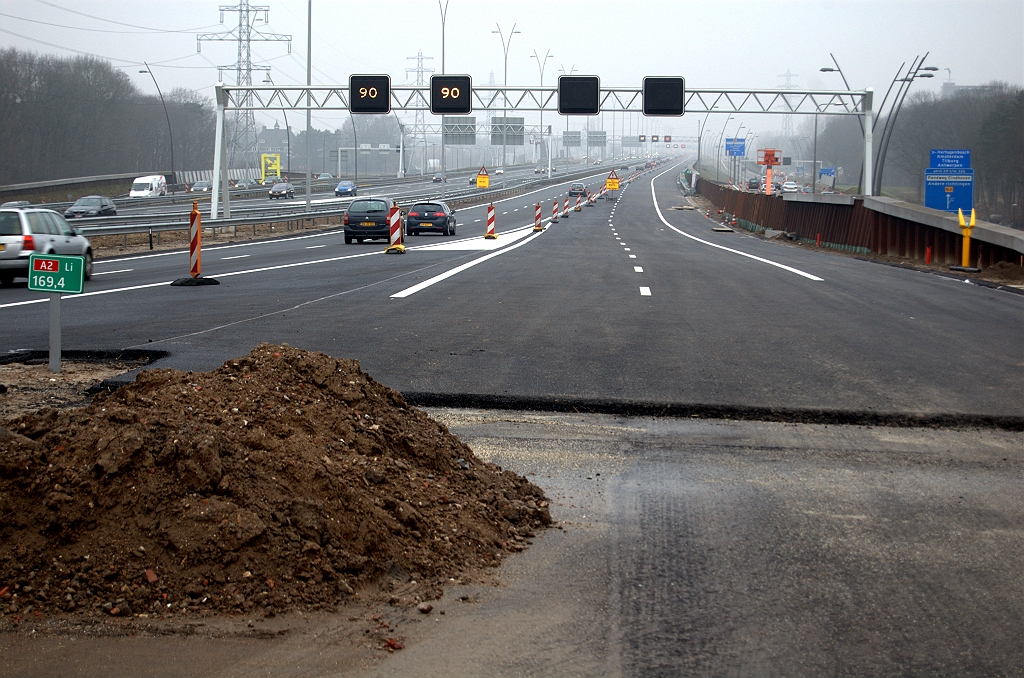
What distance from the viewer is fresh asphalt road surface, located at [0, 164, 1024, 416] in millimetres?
9680

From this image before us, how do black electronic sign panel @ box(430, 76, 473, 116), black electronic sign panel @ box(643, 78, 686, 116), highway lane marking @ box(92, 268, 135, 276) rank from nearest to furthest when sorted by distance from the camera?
1. highway lane marking @ box(92, 268, 135, 276)
2. black electronic sign panel @ box(643, 78, 686, 116)
3. black electronic sign panel @ box(430, 76, 473, 116)

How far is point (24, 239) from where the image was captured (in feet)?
69.3

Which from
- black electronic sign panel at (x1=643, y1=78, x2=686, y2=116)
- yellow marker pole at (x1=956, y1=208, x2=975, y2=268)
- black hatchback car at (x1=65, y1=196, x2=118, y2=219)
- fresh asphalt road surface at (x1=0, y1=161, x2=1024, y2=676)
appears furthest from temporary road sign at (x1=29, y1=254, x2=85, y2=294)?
black hatchback car at (x1=65, y1=196, x2=118, y2=219)

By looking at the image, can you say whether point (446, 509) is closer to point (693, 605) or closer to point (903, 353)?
point (693, 605)

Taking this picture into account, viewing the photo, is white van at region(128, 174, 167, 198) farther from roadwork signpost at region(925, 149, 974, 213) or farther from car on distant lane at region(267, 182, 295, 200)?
roadwork signpost at region(925, 149, 974, 213)

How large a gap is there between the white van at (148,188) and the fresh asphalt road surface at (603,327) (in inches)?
2108

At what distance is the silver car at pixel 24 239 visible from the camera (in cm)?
2086

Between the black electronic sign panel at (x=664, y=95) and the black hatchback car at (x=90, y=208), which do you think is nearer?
the black electronic sign panel at (x=664, y=95)

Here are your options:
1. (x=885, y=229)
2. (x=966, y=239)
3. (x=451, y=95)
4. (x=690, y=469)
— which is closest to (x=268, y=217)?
(x=451, y=95)

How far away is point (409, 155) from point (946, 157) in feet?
515

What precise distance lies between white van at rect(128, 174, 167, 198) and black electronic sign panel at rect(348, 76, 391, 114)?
34.0 metres

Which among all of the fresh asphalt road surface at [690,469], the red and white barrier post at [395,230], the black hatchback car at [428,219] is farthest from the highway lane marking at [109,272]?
the black hatchback car at [428,219]

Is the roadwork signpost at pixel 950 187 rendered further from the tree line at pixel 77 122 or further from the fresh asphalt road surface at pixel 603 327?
the tree line at pixel 77 122

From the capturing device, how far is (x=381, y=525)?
4977 millimetres
